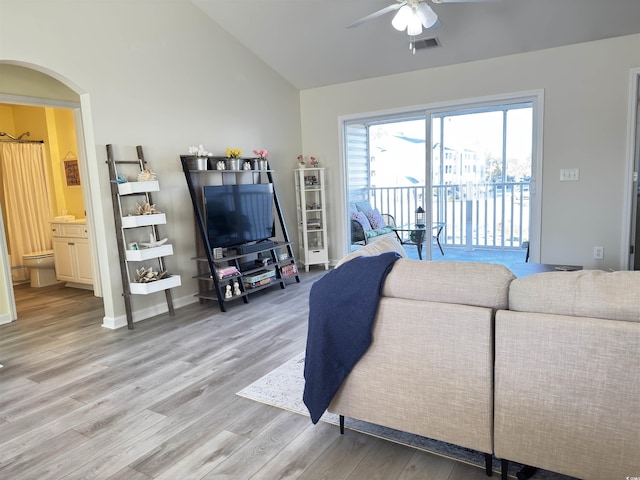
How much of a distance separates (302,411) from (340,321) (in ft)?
2.50

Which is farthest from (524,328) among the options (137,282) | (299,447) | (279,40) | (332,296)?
(279,40)

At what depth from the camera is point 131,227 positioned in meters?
3.80

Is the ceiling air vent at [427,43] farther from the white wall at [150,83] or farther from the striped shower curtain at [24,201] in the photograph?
the striped shower curtain at [24,201]

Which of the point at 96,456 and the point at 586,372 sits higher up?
the point at 586,372

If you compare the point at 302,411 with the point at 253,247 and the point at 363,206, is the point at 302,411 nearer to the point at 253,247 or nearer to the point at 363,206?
Result: the point at 253,247

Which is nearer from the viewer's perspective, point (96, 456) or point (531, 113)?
Answer: point (96, 456)

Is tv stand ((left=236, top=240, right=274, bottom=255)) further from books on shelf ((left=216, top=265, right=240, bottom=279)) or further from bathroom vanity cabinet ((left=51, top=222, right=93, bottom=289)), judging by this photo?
bathroom vanity cabinet ((left=51, top=222, right=93, bottom=289))

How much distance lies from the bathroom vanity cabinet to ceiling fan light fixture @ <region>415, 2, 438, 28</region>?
14.3ft

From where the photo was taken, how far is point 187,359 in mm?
3154

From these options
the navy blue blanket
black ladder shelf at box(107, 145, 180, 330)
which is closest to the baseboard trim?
black ladder shelf at box(107, 145, 180, 330)

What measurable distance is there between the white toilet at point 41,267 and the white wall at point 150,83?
2.33 meters

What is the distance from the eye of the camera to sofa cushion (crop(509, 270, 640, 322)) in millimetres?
1460

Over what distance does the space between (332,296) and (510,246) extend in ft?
12.5

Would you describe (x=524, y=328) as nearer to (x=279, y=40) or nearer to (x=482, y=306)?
(x=482, y=306)
